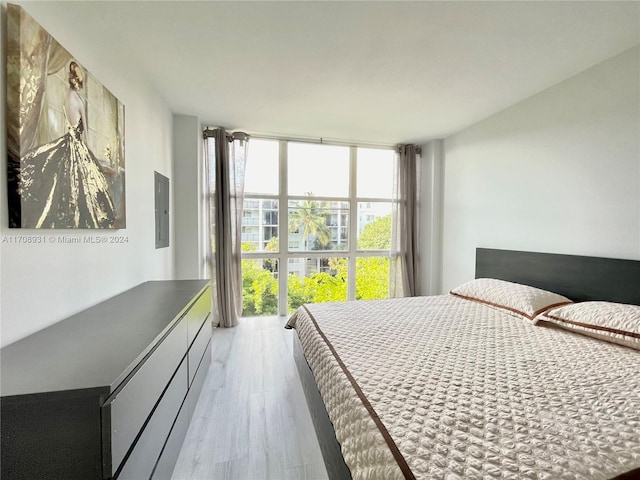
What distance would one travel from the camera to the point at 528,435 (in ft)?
2.93

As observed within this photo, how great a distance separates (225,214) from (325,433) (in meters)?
2.68

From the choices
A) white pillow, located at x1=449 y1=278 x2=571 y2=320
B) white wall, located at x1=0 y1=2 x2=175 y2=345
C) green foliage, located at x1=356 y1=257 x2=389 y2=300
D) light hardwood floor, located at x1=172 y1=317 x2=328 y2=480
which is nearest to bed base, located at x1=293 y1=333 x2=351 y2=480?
light hardwood floor, located at x1=172 y1=317 x2=328 y2=480

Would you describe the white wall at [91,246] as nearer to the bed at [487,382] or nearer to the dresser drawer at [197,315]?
the dresser drawer at [197,315]

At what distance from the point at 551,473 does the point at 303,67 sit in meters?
2.49

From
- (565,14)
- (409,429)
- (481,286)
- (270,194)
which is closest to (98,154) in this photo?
(409,429)

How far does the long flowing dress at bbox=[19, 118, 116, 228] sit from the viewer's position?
1076 mm

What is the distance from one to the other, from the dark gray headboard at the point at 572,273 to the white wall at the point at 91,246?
11.1 feet

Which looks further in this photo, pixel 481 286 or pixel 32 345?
pixel 481 286

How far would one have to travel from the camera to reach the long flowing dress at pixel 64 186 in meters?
1.08

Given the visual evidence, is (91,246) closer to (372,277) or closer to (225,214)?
(225,214)

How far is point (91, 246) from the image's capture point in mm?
1529

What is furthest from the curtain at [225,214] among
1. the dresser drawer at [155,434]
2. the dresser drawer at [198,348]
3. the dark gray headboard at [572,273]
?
the dark gray headboard at [572,273]

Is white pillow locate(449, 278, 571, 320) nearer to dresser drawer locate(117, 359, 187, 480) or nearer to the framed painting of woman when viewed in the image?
dresser drawer locate(117, 359, 187, 480)

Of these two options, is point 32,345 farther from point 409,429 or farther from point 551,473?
point 551,473
